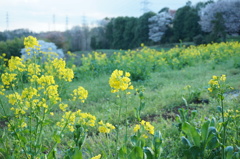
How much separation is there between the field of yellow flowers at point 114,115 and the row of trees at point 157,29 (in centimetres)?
1038

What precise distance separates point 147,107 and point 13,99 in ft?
7.21

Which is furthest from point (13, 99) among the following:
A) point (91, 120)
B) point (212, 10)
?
point (212, 10)

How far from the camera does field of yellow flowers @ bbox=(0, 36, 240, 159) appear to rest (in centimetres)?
165

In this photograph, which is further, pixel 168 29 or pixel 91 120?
pixel 168 29

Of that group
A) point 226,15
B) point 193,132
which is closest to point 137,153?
point 193,132

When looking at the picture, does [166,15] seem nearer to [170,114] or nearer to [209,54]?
[209,54]

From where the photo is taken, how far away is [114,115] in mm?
3303

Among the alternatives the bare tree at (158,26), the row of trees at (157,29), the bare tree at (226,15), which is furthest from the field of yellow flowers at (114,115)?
the bare tree at (158,26)

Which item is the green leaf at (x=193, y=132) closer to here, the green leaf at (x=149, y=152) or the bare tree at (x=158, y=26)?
the green leaf at (x=149, y=152)

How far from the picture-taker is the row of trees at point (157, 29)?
655 inches

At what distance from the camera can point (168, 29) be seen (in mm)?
22297

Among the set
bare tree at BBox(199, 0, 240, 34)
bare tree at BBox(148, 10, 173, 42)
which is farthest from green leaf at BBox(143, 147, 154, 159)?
bare tree at BBox(148, 10, 173, 42)

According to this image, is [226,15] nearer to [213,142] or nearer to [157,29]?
[157,29]

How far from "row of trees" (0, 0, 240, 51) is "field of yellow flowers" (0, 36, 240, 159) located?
10.4 metres
